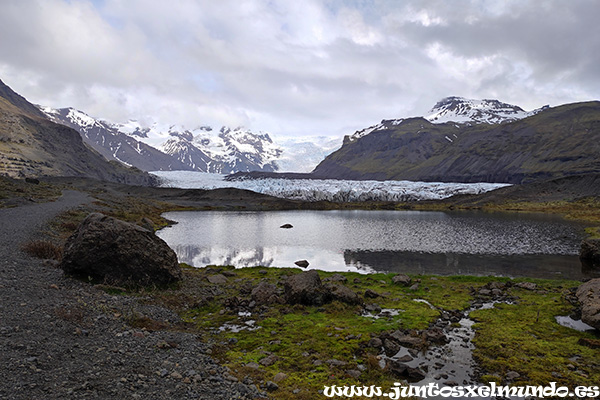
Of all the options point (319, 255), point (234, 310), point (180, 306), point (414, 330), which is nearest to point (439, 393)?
point (414, 330)

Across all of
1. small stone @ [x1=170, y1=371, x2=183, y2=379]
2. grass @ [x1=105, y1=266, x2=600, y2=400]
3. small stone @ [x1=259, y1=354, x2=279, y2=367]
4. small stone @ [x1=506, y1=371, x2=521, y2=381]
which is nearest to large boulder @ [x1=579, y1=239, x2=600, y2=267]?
grass @ [x1=105, y1=266, x2=600, y2=400]

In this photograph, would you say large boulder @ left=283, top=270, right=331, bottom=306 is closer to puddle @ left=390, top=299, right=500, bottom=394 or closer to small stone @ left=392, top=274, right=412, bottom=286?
puddle @ left=390, top=299, right=500, bottom=394

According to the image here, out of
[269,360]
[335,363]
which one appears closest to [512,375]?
[335,363]

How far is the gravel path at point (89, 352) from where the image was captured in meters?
8.63

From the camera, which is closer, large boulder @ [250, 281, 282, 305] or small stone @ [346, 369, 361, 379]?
small stone @ [346, 369, 361, 379]

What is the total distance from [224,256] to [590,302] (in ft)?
110

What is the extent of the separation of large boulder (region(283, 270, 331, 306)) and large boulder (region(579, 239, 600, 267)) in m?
31.7

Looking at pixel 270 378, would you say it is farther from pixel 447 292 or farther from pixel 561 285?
pixel 561 285

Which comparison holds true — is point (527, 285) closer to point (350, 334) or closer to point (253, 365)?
point (350, 334)

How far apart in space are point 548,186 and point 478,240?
455ft

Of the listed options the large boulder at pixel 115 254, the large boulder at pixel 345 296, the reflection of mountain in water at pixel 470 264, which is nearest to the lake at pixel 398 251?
the reflection of mountain in water at pixel 470 264

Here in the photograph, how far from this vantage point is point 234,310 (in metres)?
18.7

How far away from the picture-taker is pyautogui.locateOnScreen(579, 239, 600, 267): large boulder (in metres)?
35.2

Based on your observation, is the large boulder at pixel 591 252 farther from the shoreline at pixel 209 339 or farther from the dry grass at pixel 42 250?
the dry grass at pixel 42 250
